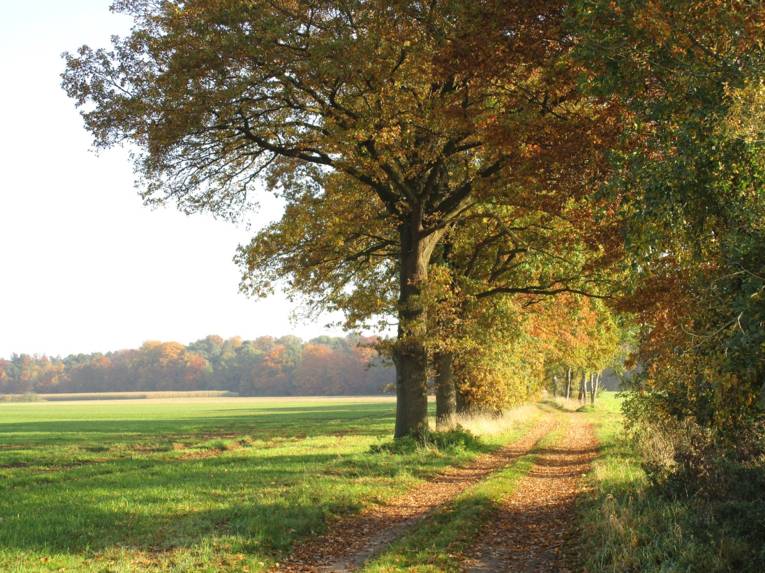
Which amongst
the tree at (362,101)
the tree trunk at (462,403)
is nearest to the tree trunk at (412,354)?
the tree at (362,101)

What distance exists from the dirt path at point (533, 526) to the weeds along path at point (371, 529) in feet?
4.26

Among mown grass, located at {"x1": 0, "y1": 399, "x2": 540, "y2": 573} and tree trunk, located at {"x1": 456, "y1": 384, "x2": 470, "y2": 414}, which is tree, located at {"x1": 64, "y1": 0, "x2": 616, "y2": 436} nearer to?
mown grass, located at {"x1": 0, "y1": 399, "x2": 540, "y2": 573}

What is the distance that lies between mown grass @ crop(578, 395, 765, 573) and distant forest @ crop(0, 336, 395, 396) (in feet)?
460

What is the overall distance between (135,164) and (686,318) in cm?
1517

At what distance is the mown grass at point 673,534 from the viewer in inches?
288

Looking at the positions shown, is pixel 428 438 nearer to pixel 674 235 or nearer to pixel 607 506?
pixel 607 506

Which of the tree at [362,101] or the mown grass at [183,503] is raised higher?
the tree at [362,101]

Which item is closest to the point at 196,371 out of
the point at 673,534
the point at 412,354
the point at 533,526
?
the point at 412,354

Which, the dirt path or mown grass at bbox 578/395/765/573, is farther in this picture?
the dirt path

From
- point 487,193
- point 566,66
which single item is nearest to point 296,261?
point 487,193

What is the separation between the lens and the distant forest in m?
155

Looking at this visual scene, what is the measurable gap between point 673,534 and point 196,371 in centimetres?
17646

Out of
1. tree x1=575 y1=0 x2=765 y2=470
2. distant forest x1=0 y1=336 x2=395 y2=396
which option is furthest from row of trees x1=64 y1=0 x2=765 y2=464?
distant forest x1=0 y1=336 x2=395 y2=396

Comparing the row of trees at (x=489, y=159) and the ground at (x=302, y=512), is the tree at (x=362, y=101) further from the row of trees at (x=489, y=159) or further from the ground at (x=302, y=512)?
the ground at (x=302, y=512)
